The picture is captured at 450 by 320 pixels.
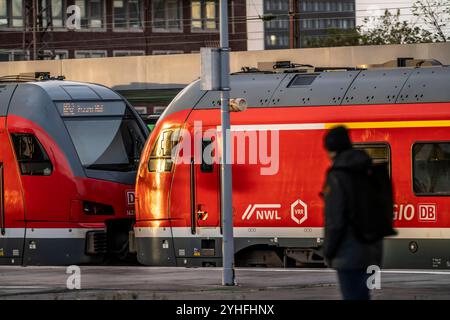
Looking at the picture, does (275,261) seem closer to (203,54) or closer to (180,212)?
(180,212)

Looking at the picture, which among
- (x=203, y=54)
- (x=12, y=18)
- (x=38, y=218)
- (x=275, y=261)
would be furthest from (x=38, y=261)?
(x=12, y=18)

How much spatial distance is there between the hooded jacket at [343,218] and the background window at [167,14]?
8188 centimetres

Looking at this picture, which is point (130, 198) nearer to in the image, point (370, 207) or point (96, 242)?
point (96, 242)

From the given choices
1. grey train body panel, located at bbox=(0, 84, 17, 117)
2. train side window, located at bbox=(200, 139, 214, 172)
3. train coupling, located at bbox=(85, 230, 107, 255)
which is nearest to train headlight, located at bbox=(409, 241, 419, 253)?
train side window, located at bbox=(200, 139, 214, 172)

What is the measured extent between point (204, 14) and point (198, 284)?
7757 centimetres

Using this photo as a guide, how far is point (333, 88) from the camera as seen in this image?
22.0 meters

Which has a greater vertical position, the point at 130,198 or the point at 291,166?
the point at 291,166

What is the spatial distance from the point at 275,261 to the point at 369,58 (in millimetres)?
22476

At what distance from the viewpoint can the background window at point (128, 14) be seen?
9156 centimetres

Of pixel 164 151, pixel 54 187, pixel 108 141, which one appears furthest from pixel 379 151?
pixel 54 187

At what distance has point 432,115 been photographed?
20891 mm

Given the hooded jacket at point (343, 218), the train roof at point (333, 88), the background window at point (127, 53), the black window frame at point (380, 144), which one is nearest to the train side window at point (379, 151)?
the black window frame at point (380, 144)

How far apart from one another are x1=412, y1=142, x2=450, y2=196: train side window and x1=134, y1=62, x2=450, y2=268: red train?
2 centimetres
